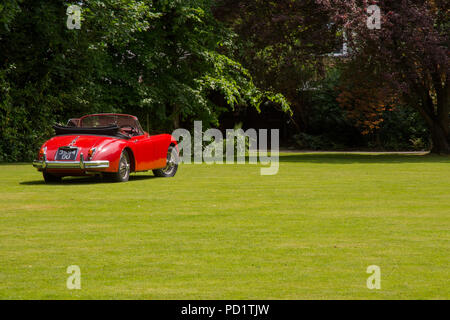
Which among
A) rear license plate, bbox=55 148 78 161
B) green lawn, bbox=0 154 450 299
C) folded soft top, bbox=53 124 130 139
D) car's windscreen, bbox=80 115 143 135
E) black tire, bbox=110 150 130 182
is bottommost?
green lawn, bbox=0 154 450 299

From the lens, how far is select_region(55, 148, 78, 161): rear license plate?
15.6m

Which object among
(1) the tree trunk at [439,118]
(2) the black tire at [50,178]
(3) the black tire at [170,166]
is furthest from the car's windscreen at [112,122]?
(1) the tree trunk at [439,118]

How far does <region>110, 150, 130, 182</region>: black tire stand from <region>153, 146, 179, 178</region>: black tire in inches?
58.7

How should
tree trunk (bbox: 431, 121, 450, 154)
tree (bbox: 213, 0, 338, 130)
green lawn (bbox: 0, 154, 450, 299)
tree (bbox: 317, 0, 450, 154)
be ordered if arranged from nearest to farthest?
1. green lawn (bbox: 0, 154, 450, 299)
2. tree (bbox: 317, 0, 450, 154)
3. tree (bbox: 213, 0, 338, 130)
4. tree trunk (bbox: 431, 121, 450, 154)

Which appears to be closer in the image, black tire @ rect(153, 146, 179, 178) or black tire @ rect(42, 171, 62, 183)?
black tire @ rect(42, 171, 62, 183)

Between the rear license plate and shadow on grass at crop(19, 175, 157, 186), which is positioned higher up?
the rear license plate

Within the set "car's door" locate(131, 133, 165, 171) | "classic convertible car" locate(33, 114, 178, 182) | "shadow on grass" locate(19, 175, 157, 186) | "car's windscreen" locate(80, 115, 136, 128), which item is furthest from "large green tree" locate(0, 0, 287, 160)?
"car's door" locate(131, 133, 165, 171)

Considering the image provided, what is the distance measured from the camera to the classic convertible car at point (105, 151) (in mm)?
15562

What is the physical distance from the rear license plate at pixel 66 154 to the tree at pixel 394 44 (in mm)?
12023

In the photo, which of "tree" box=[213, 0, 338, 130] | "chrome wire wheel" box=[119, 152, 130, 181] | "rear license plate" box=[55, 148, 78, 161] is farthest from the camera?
"tree" box=[213, 0, 338, 130]

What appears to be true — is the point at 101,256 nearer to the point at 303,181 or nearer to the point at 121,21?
the point at 303,181

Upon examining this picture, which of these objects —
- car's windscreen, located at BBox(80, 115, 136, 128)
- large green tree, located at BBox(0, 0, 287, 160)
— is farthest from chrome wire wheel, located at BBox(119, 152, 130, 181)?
large green tree, located at BBox(0, 0, 287, 160)

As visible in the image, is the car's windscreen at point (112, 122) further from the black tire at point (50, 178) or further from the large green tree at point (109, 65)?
the large green tree at point (109, 65)

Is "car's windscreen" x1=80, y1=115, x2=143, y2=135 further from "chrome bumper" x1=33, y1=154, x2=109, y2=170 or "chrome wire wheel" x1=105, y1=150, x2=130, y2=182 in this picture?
"chrome bumper" x1=33, y1=154, x2=109, y2=170
